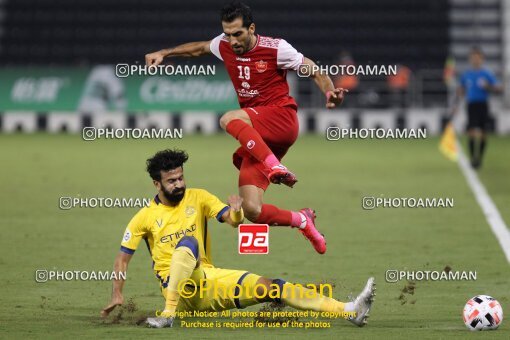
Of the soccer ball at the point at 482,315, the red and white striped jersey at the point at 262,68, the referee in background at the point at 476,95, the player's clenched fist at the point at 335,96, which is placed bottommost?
the soccer ball at the point at 482,315

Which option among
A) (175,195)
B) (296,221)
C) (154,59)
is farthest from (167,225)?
(154,59)

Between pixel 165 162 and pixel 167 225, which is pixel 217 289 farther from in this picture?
pixel 165 162

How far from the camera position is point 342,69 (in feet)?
44.8

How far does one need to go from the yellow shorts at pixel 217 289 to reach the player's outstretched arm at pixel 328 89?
1.51 meters

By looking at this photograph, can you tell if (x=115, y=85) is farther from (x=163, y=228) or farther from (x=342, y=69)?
(x=163, y=228)

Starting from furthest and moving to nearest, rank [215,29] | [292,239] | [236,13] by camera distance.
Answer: [215,29] → [292,239] → [236,13]

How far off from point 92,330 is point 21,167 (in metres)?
13.6

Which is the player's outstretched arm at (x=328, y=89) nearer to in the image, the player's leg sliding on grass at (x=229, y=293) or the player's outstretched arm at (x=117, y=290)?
the player's leg sliding on grass at (x=229, y=293)

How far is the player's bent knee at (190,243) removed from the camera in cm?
827

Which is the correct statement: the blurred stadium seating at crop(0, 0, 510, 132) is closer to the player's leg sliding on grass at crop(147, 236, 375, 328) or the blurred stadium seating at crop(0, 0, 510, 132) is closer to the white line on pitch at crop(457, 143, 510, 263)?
the white line on pitch at crop(457, 143, 510, 263)

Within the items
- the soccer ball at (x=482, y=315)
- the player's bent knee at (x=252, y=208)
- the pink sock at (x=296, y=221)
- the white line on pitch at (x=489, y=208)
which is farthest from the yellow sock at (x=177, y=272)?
the white line on pitch at (x=489, y=208)

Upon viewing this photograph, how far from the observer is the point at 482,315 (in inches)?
323

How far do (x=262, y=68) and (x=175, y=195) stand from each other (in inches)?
63.8

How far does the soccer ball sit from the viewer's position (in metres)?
8.20
